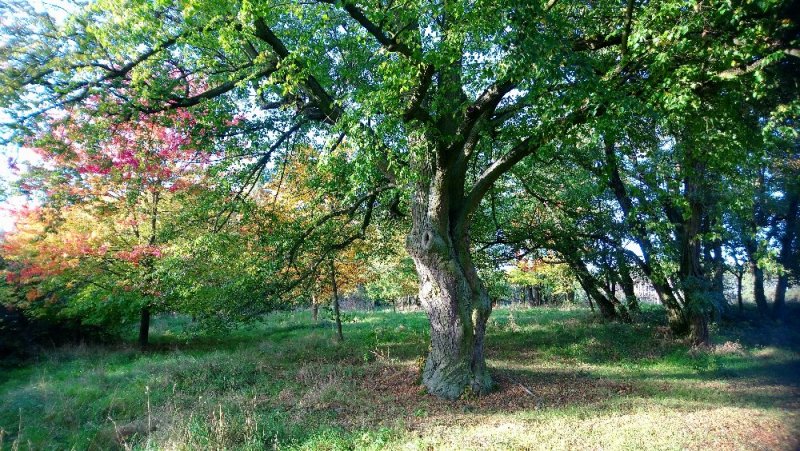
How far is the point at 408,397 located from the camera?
8.05 metres

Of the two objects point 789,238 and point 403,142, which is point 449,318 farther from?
point 789,238

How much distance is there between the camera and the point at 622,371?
10383 millimetres

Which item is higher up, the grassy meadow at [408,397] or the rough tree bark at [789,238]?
the rough tree bark at [789,238]

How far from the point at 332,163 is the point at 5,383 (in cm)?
1094

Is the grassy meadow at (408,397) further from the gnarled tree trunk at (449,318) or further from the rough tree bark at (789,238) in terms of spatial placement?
the rough tree bark at (789,238)

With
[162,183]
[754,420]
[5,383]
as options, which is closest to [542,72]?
[754,420]

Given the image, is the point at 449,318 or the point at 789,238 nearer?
the point at 789,238

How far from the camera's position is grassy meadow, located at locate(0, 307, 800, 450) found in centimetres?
554

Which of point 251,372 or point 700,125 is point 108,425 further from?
point 700,125

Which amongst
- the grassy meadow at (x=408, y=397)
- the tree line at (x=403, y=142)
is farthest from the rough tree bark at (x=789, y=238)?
the grassy meadow at (x=408, y=397)

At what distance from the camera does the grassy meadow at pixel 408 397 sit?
218 inches

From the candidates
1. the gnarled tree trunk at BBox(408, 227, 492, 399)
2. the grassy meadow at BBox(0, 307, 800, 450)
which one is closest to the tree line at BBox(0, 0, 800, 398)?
the gnarled tree trunk at BBox(408, 227, 492, 399)

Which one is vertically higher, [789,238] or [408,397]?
[789,238]

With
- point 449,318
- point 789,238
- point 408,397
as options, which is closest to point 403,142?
point 449,318
